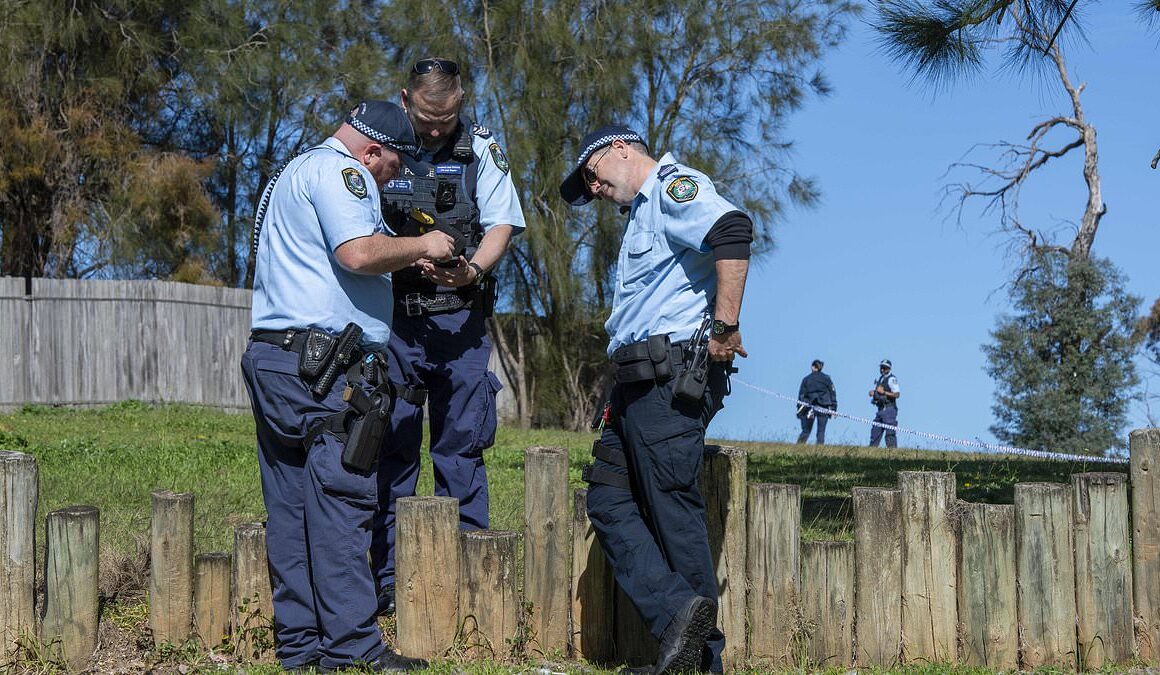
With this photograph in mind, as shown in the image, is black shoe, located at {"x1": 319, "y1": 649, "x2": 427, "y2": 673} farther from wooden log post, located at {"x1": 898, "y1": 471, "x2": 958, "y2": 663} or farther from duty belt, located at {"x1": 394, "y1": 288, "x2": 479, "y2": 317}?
wooden log post, located at {"x1": 898, "y1": 471, "x2": 958, "y2": 663}

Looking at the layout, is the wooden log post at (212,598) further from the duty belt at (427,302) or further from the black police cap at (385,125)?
the black police cap at (385,125)

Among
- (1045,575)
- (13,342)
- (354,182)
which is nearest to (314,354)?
(354,182)

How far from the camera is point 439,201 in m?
5.45

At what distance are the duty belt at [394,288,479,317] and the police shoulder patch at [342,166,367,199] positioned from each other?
84 centimetres

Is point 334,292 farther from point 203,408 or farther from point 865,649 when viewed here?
point 203,408

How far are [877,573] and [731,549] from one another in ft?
2.03

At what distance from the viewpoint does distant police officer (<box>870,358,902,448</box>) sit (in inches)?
855

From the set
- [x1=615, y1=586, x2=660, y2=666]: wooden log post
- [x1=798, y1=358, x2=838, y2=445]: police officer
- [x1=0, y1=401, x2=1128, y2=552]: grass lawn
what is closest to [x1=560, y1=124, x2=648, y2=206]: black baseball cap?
[x1=615, y1=586, x2=660, y2=666]: wooden log post

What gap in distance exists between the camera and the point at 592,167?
4863 millimetres

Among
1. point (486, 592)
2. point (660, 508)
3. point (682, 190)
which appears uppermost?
point (682, 190)

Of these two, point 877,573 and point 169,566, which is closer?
point 169,566

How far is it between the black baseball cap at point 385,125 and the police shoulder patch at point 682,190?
40.1 inches

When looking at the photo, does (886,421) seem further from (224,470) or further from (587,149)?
(587,149)

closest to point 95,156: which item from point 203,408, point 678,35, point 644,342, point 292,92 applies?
point 292,92
